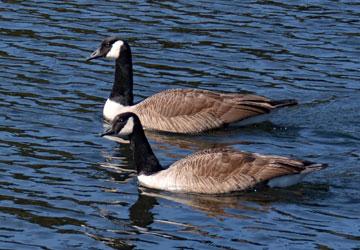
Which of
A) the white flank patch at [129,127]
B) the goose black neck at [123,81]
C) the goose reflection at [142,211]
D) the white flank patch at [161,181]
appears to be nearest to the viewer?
the goose reflection at [142,211]

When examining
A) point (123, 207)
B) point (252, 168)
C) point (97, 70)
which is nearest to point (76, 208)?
point (123, 207)

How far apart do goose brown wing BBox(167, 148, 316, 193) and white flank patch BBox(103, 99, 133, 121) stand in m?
3.89

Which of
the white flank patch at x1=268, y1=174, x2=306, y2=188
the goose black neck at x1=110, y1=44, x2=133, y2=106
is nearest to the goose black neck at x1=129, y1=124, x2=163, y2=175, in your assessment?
→ the white flank patch at x1=268, y1=174, x2=306, y2=188

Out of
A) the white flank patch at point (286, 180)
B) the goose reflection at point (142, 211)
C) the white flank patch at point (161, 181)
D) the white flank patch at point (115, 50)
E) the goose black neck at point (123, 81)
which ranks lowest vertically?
the goose reflection at point (142, 211)

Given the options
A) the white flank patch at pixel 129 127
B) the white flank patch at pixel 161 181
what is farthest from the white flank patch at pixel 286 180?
the white flank patch at pixel 129 127

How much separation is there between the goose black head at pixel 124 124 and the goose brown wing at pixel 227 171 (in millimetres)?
951

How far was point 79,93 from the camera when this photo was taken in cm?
2112

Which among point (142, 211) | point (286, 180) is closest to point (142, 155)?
Result: point (142, 211)

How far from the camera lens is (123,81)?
20859 mm

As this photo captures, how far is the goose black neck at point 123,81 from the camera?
20734mm

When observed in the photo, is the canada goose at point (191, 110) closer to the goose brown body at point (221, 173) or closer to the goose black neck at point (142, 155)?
the goose black neck at point (142, 155)

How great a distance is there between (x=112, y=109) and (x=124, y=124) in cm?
330

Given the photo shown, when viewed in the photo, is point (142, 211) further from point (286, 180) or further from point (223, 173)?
point (286, 180)

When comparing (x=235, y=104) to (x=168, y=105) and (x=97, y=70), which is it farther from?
(x=97, y=70)
